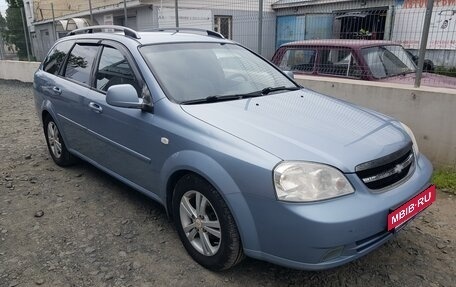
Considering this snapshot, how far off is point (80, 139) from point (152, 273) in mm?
1925

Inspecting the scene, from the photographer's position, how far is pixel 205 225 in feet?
8.88

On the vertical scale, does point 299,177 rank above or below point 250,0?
below

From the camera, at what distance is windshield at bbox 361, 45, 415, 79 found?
5.79 metres

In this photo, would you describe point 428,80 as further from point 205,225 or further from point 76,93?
point 76,93

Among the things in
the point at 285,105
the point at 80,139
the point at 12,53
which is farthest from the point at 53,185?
the point at 12,53

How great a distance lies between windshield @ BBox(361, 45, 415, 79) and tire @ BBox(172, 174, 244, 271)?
398 cm

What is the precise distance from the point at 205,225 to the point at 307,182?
2.75 ft

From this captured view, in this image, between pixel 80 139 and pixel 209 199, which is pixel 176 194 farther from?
pixel 80 139

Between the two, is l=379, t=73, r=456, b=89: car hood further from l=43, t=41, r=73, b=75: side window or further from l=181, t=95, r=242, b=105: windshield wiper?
l=43, t=41, r=73, b=75: side window

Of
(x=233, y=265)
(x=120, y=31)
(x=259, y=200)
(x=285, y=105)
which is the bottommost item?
(x=233, y=265)

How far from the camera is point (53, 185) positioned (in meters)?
4.35

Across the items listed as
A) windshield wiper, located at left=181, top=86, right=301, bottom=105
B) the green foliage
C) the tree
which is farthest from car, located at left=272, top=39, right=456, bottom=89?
the tree

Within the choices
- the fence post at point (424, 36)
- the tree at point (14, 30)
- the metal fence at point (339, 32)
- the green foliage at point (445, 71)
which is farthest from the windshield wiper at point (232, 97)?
the tree at point (14, 30)

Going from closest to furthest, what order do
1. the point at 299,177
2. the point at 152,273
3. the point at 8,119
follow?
the point at 299,177 → the point at 152,273 → the point at 8,119
